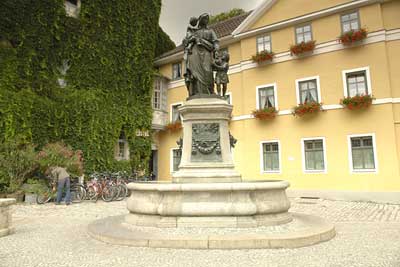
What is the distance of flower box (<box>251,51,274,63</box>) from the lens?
1802 centimetres

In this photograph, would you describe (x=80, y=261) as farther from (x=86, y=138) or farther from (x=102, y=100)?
(x=102, y=100)

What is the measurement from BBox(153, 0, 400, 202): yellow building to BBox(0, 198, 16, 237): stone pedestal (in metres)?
13.3

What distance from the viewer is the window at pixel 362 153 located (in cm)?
1502

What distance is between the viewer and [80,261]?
4.50 meters

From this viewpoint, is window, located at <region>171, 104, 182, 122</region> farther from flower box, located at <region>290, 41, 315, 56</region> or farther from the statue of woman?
the statue of woman

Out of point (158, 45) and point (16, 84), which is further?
point (158, 45)

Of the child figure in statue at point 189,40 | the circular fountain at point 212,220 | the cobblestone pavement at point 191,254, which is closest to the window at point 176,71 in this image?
the child figure in statue at point 189,40

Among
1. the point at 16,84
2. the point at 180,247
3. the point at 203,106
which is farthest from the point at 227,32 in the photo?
the point at 180,247

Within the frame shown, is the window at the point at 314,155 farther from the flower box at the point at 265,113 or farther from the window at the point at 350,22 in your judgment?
the window at the point at 350,22

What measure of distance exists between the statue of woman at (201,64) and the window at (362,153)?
34.6 ft

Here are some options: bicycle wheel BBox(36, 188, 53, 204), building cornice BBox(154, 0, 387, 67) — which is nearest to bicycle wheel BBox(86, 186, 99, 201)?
bicycle wheel BBox(36, 188, 53, 204)

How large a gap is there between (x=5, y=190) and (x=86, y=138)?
527cm

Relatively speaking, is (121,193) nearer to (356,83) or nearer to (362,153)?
(362,153)

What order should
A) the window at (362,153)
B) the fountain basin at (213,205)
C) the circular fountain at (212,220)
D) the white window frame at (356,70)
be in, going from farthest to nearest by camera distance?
the white window frame at (356,70)
the window at (362,153)
the fountain basin at (213,205)
the circular fountain at (212,220)
